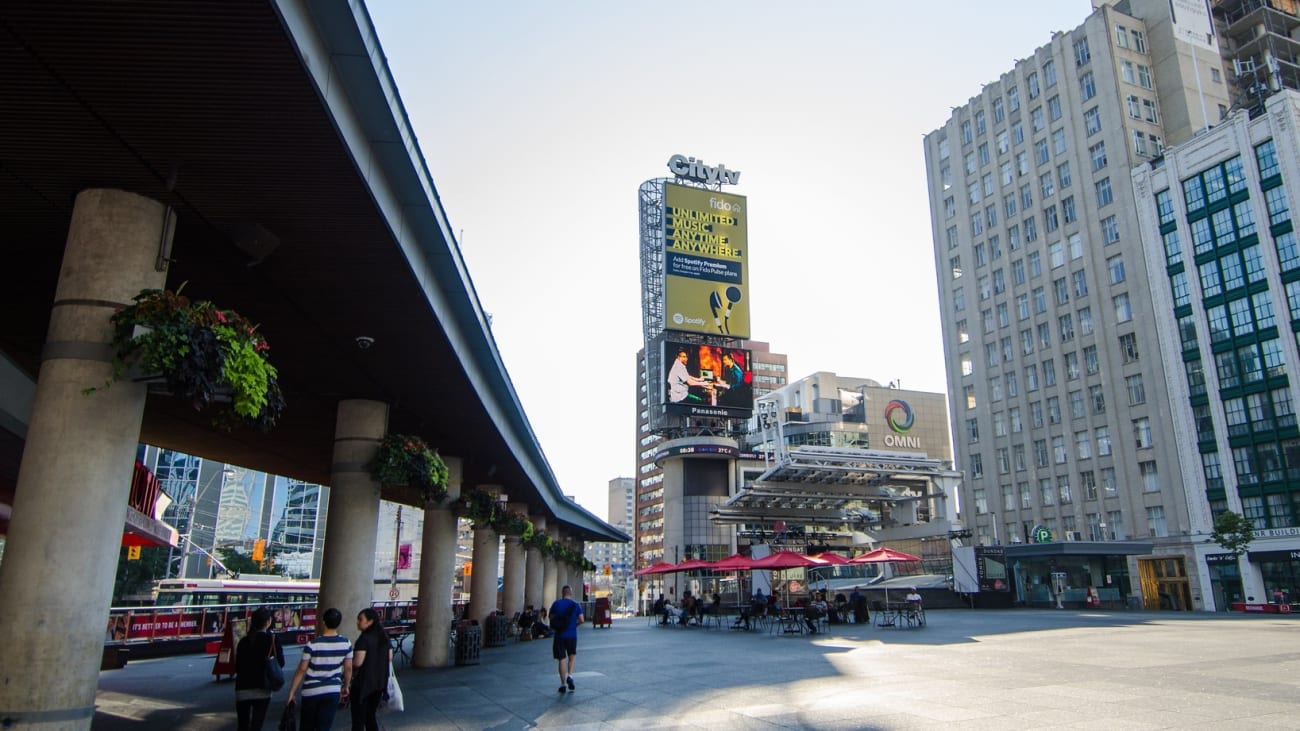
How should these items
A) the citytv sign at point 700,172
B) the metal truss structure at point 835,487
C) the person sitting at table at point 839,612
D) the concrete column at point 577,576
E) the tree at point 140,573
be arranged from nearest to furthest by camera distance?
the person sitting at table at point 839,612 → the concrete column at point 577,576 → the metal truss structure at point 835,487 → the tree at point 140,573 → the citytv sign at point 700,172

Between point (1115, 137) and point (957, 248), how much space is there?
18.2 m

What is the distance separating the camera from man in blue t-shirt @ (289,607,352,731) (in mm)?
8203

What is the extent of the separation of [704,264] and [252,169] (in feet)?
224

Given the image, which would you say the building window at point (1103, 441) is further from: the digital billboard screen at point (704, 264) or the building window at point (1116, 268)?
the digital billboard screen at point (704, 264)

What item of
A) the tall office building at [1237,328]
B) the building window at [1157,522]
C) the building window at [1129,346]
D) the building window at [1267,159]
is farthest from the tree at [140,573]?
the building window at [1267,159]

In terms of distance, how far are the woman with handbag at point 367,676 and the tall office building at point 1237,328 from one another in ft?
179

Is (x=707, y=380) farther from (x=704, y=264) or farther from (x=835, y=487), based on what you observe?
(x=835, y=487)

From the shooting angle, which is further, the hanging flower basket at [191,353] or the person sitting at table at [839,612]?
the person sitting at table at [839,612]

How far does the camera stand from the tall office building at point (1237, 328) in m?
51.0

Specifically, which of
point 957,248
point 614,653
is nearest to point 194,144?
point 614,653

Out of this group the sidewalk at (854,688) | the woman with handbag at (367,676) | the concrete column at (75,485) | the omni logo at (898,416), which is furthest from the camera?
the omni logo at (898,416)

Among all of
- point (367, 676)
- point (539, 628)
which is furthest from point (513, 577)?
point (367, 676)

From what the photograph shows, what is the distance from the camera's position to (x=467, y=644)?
21.8m

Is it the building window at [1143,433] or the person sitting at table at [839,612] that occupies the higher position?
the building window at [1143,433]
